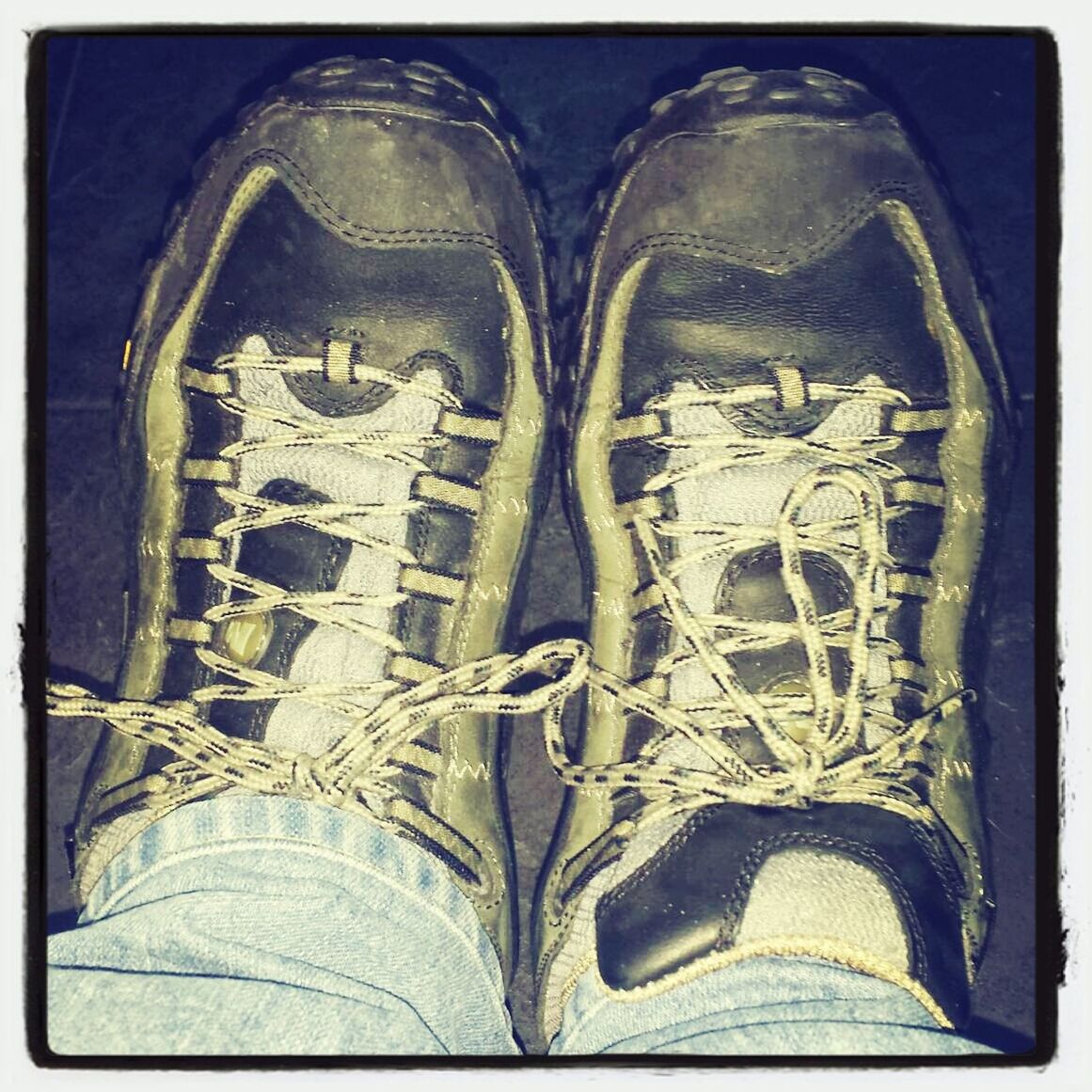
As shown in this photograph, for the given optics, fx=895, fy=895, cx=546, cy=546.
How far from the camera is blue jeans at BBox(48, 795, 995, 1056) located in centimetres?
56

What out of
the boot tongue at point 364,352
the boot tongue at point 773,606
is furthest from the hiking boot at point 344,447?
the boot tongue at point 773,606

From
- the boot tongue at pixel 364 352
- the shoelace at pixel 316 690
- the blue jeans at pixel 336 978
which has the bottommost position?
the blue jeans at pixel 336 978

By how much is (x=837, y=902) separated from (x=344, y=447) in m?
0.43

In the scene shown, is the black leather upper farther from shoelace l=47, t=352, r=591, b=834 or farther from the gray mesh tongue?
shoelace l=47, t=352, r=591, b=834

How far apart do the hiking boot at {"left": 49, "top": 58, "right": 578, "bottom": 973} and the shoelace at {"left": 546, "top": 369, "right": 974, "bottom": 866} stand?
0.23 feet

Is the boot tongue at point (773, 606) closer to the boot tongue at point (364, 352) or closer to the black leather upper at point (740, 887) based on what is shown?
the black leather upper at point (740, 887)

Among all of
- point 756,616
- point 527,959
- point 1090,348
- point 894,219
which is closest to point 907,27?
point 894,219

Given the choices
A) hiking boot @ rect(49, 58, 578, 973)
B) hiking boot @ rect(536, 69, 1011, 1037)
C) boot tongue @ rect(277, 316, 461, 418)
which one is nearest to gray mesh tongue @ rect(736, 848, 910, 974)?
hiking boot @ rect(536, 69, 1011, 1037)

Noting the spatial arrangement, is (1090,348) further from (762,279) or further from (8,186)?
(8,186)

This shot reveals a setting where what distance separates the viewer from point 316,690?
0.58 m

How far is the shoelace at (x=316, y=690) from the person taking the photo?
22.5 inches

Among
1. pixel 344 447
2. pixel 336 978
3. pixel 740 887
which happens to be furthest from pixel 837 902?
pixel 344 447

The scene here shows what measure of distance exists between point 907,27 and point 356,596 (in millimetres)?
512

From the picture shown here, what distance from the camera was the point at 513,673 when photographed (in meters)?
0.57
